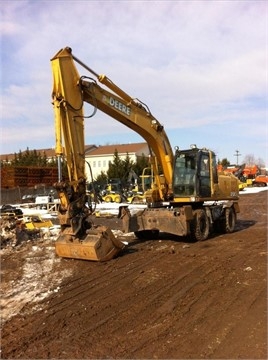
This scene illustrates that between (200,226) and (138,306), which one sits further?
(200,226)

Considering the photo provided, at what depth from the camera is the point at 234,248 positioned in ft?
34.0

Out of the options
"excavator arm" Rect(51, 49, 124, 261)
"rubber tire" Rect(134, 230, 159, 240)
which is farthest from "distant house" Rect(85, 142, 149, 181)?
"excavator arm" Rect(51, 49, 124, 261)

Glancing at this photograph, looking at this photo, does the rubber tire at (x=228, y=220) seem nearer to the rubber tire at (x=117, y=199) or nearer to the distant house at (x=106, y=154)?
the rubber tire at (x=117, y=199)

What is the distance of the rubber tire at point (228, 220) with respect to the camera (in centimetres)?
1386

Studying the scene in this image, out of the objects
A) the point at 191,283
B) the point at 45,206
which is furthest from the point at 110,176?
the point at 191,283

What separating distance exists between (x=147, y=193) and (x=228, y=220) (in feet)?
10.7

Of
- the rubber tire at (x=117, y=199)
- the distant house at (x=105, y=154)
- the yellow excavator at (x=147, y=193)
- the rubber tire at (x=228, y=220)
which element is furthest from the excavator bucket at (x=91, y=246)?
the distant house at (x=105, y=154)

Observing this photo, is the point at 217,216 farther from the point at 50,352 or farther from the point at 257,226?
the point at 50,352

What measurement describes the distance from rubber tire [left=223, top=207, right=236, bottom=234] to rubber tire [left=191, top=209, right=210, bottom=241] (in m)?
1.72

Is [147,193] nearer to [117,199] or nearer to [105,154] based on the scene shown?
[117,199]

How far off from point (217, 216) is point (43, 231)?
5.71 meters

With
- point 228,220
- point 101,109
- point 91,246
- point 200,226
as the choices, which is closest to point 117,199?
point 228,220

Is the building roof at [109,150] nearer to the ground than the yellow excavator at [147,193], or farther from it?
farther from it

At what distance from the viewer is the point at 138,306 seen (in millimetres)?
5852
